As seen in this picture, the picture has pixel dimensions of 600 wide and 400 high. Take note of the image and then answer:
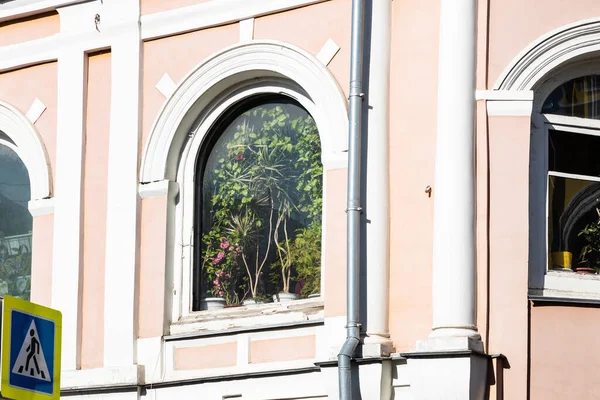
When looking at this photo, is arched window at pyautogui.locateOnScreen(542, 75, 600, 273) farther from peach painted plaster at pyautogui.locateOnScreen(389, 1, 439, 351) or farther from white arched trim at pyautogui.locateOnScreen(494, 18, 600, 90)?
peach painted plaster at pyautogui.locateOnScreen(389, 1, 439, 351)

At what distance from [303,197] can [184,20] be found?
7.15 ft

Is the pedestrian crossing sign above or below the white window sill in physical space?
below

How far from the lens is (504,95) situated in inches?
549

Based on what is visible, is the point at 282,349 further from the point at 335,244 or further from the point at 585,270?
the point at 585,270

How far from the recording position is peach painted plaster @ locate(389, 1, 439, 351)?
13.9m

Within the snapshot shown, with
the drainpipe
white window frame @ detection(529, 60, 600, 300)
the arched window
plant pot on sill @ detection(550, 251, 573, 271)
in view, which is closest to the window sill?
the drainpipe

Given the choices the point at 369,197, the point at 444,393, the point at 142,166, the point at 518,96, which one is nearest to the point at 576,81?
the point at 518,96

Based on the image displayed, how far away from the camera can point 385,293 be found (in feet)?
46.0

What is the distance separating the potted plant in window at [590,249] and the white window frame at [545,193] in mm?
201

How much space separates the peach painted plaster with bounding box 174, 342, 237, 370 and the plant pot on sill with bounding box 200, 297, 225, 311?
0.54m

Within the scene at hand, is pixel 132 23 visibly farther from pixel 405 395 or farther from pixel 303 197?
pixel 405 395

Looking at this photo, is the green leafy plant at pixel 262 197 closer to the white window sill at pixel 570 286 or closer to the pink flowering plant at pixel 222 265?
the pink flowering plant at pixel 222 265

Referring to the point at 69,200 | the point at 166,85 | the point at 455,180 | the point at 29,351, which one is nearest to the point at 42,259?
the point at 69,200

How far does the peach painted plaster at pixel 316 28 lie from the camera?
1477cm
